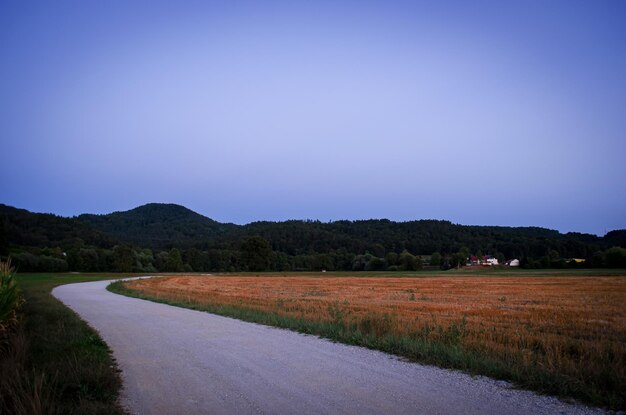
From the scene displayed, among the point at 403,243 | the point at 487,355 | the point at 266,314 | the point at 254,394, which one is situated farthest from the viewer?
the point at 403,243

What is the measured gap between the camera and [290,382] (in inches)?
343

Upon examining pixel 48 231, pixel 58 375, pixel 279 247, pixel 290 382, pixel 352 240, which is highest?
pixel 48 231

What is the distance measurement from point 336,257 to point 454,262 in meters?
36.4

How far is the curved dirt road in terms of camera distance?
7203mm

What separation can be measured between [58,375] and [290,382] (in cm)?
409

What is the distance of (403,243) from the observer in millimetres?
179375

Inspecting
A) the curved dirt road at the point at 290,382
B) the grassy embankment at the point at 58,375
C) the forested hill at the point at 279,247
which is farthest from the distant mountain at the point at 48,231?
the curved dirt road at the point at 290,382

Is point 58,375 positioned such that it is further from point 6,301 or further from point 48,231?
point 48,231

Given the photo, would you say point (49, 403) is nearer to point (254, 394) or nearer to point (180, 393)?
point (180, 393)

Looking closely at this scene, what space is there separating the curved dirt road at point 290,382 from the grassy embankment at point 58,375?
1.47 ft

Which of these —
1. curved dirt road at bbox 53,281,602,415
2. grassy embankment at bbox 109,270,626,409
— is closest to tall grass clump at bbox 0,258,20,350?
curved dirt road at bbox 53,281,602,415

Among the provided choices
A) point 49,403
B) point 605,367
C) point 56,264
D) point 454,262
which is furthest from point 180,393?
point 454,262

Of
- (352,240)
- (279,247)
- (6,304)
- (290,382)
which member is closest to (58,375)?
(290,382)

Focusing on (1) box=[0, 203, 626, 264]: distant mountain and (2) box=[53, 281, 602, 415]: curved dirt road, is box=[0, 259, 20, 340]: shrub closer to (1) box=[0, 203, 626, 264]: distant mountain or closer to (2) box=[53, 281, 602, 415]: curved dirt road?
(2) box=[53, 281, 602, 415]: curved dirt road
